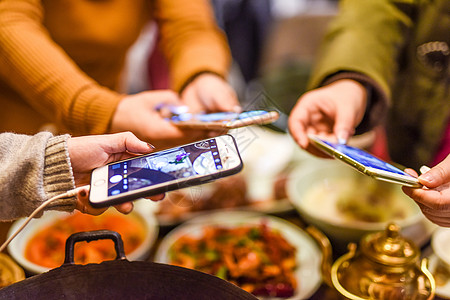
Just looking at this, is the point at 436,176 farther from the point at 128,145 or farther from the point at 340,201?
the point at 340,201

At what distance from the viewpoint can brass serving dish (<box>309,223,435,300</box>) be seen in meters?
0.67

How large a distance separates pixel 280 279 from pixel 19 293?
0.54 meters

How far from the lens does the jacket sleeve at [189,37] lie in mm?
1131

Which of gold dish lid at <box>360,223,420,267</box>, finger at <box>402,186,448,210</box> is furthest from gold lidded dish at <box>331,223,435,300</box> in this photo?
finger at <box>402,186,448,210</box>

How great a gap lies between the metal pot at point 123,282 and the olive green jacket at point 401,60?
0.59 metres

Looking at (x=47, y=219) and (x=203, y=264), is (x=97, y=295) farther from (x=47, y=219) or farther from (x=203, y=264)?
(x=47, y=219)

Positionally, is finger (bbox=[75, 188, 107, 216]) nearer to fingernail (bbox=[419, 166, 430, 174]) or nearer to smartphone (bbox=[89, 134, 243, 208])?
smartphone (bbox=[89, 134, 243, 208])

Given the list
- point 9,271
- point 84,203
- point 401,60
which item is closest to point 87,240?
point 84,203

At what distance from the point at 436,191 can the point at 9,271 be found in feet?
2.45

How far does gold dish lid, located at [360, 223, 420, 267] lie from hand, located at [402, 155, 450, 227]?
92mm

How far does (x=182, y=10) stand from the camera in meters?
1.21

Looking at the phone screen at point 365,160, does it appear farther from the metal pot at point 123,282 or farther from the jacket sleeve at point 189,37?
the jacket sleeve at point 189,37

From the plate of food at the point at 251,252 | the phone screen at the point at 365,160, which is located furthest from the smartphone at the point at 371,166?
the plate of food at the point at 251,252

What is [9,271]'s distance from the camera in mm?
743
